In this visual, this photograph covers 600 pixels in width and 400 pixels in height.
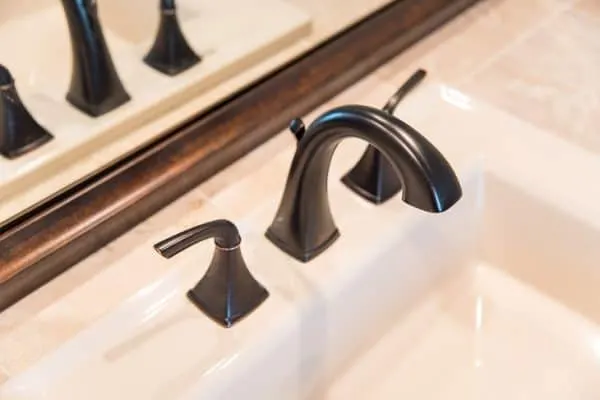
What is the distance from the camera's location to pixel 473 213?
0.90 m

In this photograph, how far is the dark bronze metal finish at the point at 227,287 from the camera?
69cm

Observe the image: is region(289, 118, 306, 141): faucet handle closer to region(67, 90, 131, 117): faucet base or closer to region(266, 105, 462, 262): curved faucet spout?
region(266, 105, 462, 262): curved faucet spout

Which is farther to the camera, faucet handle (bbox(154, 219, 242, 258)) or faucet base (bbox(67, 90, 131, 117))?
faucet base (bbox(67, 90, 131, 117))

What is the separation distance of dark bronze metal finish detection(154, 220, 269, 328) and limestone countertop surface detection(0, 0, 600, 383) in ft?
0.18

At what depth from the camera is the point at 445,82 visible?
959mm

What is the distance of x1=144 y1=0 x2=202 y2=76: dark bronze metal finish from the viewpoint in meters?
0.85

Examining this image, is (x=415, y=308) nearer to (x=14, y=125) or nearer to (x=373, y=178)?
(x=373, y=178)

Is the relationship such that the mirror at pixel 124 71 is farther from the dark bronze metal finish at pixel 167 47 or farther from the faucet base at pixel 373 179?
the faucet base at pixel 373 179

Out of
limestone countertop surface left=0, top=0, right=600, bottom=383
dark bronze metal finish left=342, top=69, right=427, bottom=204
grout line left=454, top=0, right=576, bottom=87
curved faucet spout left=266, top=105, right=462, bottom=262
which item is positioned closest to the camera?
curved faucet spout left=266, top=105, right=462, bottom=262

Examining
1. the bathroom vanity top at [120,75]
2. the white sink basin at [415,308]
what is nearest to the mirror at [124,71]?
the bathroom vanity top at [120,75]

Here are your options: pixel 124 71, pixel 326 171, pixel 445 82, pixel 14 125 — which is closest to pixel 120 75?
pixel 124 71

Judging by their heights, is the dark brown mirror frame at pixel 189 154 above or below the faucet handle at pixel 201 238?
below

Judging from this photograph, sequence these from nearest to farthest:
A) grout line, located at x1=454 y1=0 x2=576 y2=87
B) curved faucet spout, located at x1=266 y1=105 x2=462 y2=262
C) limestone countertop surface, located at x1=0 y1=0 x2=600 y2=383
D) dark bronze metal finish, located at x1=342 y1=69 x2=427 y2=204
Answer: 1. curved faucet spout, located at x1=266 y1=105 x2=462 y2=262
2. limestone countertop surface, located at x1=0 y1=0 x2=600 y2=383
3. dark bronze metal finish, located at x1=342 y1=69 x2=427 y2=204
4. grout line, located at x1=454 y1=0 x2=576 y2=87

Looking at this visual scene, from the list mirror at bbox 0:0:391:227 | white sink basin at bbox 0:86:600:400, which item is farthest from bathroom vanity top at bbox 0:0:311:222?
white sink basin at bbox 0:86:600:400
